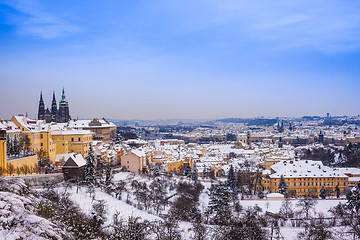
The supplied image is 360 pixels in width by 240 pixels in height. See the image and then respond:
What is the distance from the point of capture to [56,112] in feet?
227

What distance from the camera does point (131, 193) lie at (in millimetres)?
30922

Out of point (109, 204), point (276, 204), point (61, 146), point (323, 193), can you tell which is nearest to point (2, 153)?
point (109, 204)

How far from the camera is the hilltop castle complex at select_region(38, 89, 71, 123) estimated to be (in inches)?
2648

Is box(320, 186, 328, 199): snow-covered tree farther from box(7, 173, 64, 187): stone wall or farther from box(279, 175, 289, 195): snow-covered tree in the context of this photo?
box(7, 173, 64, 187): stone wall

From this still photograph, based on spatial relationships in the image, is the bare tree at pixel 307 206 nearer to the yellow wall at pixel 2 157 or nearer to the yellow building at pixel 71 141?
the yellow building at pixel 71 141

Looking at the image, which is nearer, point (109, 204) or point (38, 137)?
point (109, 204)

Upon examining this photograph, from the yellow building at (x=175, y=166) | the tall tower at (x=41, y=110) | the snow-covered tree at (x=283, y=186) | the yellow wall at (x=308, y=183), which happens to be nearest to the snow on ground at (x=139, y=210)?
the snow-covered tree at (x=283, y=186)

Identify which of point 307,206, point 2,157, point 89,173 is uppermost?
point 2,157

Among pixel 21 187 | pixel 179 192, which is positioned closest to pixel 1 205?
pixel 21 187

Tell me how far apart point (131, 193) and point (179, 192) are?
586cm

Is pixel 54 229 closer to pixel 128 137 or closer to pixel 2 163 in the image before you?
pixel 2 163

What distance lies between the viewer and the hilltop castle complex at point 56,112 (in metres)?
67.2

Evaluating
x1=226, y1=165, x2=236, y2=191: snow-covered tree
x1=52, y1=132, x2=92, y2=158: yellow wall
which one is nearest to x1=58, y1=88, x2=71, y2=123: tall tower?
x1=52, y1=132, x2=92, y2=158: yellow wall

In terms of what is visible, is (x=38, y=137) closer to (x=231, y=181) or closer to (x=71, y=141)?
(x=71, y=141)
